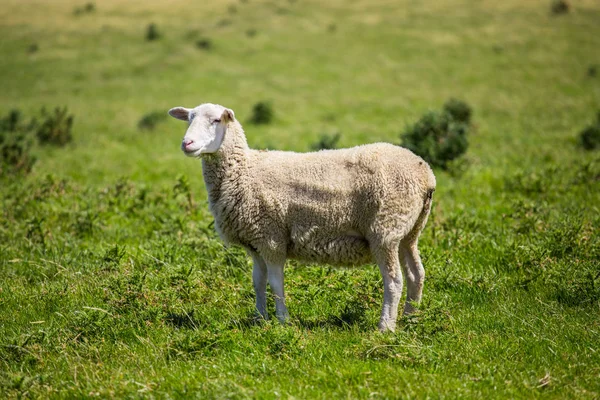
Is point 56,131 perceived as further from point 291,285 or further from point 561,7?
point 561,7

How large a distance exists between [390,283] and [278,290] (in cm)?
106

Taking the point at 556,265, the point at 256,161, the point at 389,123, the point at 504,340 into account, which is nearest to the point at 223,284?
the point at 256,161

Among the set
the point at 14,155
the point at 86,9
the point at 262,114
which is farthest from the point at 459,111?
the point at 86,9

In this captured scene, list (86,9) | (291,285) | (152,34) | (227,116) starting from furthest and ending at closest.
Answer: (86,9) < (152,34) < (291,285) < (227,116)

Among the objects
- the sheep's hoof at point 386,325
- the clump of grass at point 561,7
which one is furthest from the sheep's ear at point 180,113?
the clump of grass at point 561,7

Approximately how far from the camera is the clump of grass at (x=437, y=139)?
12.7 metres

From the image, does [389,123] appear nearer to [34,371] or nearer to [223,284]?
[223,284]

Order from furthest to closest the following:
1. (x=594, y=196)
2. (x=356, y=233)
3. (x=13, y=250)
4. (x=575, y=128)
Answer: (x=575, y=128), (x=594, y=196), (x=13, y=250), (x=356, y=233)

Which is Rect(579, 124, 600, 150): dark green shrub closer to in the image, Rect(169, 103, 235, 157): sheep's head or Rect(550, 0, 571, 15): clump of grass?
Rect(169, 103, 235, 157): sheep's head

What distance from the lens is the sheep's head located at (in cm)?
560

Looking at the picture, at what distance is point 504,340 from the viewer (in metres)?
5.13

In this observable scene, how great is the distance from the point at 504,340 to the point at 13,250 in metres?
6.34

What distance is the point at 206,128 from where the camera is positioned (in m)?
5.74

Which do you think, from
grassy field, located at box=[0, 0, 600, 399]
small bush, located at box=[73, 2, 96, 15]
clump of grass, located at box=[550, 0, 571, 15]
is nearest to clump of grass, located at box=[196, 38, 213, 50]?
Answer: grassy field, located at box=[0, 0, 600, 399]
